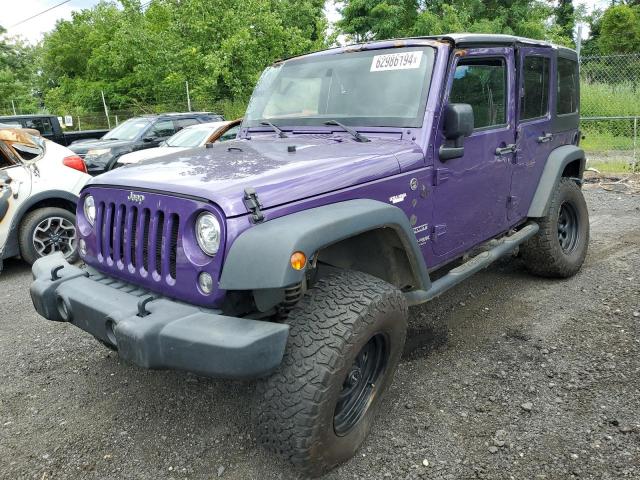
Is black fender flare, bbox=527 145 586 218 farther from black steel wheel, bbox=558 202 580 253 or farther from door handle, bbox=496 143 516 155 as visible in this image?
door handle, bbox=496 143 516 155

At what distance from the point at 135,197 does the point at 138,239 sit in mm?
211

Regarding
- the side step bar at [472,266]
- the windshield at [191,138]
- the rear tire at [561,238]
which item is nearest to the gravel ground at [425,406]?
the rear tire at [561,238]

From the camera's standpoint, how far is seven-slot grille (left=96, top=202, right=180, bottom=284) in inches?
A: 94.5

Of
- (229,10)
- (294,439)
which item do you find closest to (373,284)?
(294,439)

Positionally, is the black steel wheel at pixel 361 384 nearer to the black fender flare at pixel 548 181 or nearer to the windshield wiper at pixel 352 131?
the windshield wiper at pixel 352 131

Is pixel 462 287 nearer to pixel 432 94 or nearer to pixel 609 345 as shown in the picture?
pixel 609 345

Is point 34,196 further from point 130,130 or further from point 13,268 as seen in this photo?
point 130,130

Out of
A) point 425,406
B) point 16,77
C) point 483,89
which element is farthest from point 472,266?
point 16,77

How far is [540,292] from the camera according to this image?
4.58m

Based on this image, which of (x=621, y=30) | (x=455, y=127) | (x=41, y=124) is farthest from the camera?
(x=621, y=30)

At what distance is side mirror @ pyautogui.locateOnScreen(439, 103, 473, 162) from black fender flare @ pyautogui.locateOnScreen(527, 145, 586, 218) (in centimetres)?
148

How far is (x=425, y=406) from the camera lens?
9.75 ft

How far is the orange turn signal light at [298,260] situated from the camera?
6.92 feet

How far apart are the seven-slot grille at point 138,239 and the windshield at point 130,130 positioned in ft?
31.0
